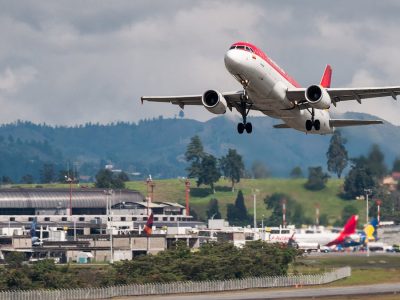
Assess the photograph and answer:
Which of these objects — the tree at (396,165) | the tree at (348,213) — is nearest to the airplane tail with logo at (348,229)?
the tree at (348,213)

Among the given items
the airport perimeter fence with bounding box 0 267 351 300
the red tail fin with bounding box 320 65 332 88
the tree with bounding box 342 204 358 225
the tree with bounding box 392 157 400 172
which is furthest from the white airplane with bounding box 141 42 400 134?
the tree with bounding box 342 204 358 225

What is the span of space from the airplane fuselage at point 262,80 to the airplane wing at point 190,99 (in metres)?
1.74

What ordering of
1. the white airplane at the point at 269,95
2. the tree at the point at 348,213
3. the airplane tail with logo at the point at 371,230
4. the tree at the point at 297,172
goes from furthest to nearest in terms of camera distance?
the tree at the point at 348,213
the airplane tail with logo at the point at 371,230
the tree at the point at 297,172
the white airplane at the point at 269,95

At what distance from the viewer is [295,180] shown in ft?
461

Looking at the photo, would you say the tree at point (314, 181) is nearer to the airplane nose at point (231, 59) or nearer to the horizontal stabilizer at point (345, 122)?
the horizontal stabilizer at point (345, 122)

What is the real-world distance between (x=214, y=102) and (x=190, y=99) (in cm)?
697

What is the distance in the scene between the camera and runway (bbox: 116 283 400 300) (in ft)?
330

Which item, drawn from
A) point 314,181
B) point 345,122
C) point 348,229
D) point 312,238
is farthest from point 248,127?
point 312,238

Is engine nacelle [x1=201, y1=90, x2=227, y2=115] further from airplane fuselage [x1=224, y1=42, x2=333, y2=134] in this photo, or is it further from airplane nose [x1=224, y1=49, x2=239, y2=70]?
airplane nose [x1=224, y1=49, x2=239, y2=70]

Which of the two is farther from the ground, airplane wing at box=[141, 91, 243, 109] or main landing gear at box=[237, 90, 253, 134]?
airplane wing at box=[141, 91, 243, 109]

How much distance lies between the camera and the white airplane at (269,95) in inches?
3036

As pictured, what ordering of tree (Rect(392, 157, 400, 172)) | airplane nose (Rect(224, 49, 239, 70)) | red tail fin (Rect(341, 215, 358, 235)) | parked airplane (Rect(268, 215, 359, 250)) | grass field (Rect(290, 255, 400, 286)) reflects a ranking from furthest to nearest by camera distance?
1. parked airplane (Rect(268, 215, 359, 250))
2. red tail fin (Rect(341, 215, 358, 235))
3. tree (Rect(392, 157, 400, 172))
4. grass field (Rect(290, 255, 400, 286))
5. airplane nose (Rect(224, 49, 239, 70))

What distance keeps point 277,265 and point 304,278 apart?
9292 mm

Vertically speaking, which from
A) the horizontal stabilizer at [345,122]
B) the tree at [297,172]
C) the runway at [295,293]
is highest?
the horizontal stabilizer at [345,122]
